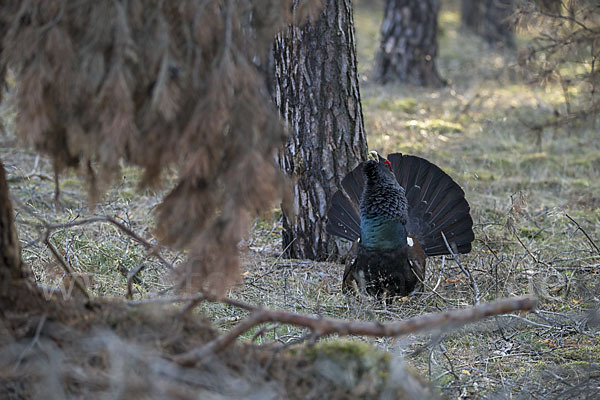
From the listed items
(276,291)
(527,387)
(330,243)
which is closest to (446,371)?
(527,387)

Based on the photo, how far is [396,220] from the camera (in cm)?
461

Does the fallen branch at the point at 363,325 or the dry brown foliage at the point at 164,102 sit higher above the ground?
the dry brown foliage at the point at 164,102

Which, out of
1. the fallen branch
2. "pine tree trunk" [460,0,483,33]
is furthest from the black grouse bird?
"pine tree trunk" [460,0,483,33]

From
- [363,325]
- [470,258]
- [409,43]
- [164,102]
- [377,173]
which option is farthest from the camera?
[409,43]

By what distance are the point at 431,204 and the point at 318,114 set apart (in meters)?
1.24

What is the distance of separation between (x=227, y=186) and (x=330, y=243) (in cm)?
319

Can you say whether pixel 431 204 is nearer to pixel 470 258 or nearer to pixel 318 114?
pixel 470 258

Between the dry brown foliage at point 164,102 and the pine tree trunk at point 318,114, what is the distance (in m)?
2.65

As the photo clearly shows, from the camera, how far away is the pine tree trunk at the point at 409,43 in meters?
11.2

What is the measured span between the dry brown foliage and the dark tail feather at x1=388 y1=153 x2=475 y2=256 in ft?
9.70

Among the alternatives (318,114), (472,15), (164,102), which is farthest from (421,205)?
(472,15)

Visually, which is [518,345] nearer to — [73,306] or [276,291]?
[276,291]

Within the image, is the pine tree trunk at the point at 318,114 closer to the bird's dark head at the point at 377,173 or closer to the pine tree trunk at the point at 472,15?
the bird's dark head at the point at 377,173

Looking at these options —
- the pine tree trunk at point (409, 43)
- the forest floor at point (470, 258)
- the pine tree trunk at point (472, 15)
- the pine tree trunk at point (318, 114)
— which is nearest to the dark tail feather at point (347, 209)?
the pine tree trunk at point (318, 114)
